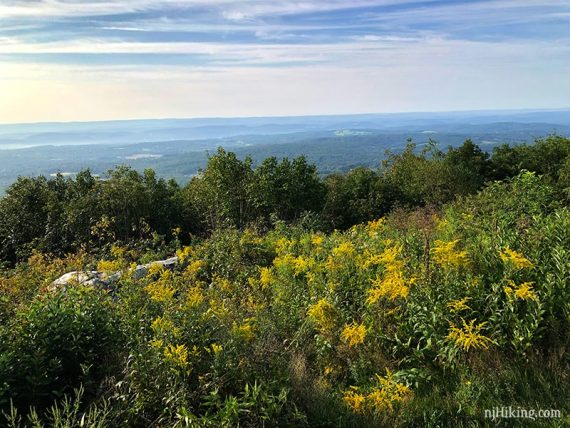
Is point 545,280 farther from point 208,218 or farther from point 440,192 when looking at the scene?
point 440,192

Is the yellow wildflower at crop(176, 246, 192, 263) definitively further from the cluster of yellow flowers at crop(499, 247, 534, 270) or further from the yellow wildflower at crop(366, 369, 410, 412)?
the cluster of yellow flowers at crop(499, 247, 534, 270)

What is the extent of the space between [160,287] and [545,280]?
3.57 m

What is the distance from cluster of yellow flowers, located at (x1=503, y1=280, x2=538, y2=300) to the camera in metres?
3.44

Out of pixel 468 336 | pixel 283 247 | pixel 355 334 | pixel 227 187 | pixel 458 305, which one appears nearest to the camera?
pixel 468 336

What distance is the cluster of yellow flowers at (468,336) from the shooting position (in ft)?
10.9

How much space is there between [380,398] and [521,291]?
55.3 inches

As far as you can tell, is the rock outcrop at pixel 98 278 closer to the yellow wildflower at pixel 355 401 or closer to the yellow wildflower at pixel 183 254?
the yellow wildflower at pixel 183 254

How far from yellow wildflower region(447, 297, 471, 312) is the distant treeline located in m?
8.51

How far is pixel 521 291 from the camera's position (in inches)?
136

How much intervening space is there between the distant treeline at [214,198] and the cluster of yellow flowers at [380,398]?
875 cm

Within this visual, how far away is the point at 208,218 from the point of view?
1775cm

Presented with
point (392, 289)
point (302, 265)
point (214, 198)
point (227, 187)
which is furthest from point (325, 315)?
point (227, 187)

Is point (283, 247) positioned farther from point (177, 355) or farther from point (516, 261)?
point (177, 355)

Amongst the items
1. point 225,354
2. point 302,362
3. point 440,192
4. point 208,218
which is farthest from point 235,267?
point 440,192
